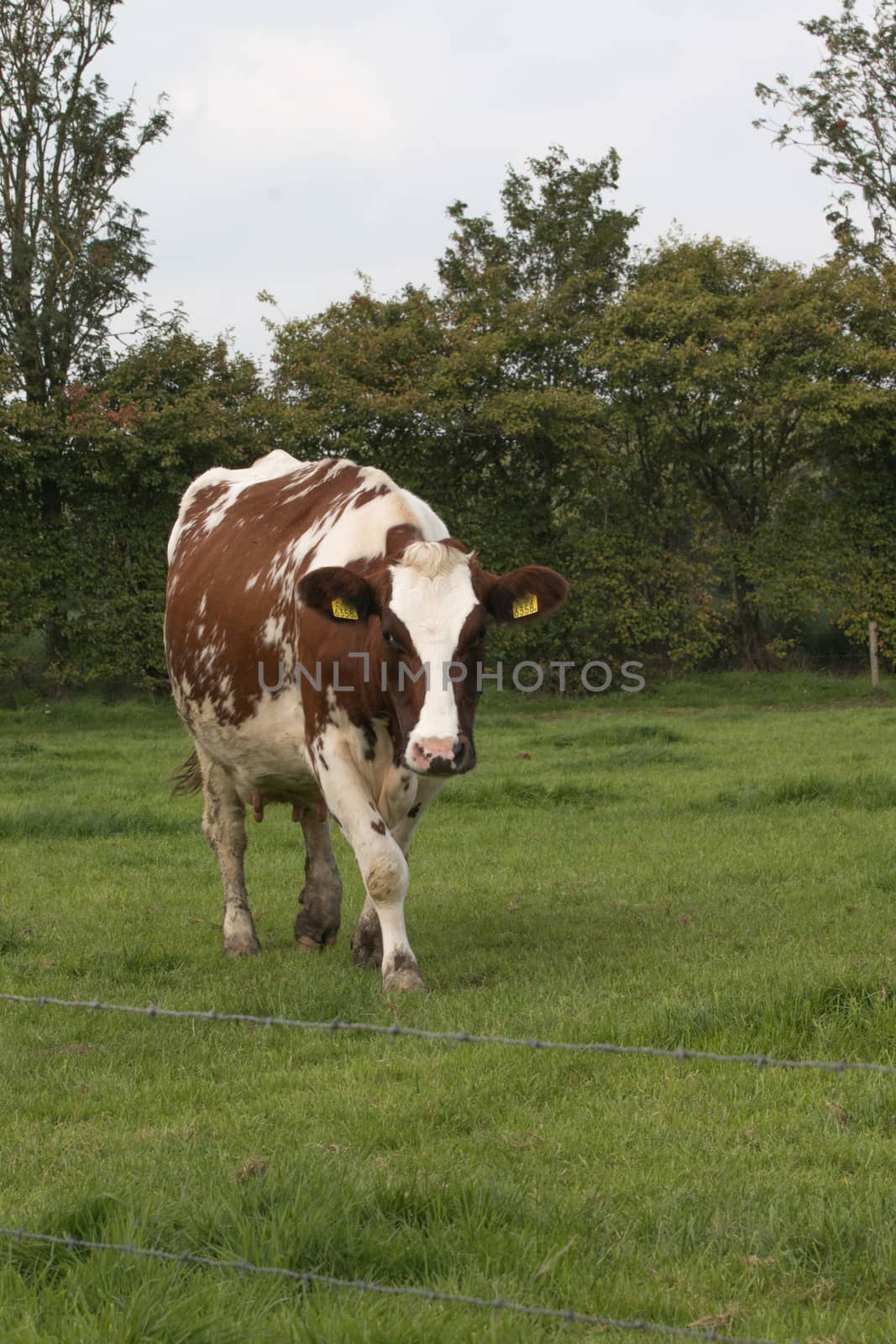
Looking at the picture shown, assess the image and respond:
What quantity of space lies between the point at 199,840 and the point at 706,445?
17.6 metres

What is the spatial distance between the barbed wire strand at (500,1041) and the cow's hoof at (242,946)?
1.42m

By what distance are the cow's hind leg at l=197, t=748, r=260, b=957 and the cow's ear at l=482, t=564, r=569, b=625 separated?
2.20m

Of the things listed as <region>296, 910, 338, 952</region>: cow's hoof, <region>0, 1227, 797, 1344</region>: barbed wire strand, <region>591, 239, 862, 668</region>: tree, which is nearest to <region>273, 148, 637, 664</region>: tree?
<region>591, 239, 862, 668</region>: tree

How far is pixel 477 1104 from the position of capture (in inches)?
179

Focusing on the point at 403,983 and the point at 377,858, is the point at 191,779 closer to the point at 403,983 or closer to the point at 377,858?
the point at 377,858

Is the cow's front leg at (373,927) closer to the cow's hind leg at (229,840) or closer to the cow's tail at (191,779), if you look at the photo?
the cow's hind leg at (229,840)

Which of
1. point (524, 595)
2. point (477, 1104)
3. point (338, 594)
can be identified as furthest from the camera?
point (524, 595)

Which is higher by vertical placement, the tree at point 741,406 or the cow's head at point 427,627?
the tree at point 741,406

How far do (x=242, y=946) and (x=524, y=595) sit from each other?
2416 mm

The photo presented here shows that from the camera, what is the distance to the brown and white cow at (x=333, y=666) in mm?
6496

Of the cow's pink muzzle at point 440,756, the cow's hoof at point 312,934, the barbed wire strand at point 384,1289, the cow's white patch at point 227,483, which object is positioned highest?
the cow's white patch at point 227,483

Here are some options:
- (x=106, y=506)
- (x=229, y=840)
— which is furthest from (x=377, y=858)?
(x=106, y=506)

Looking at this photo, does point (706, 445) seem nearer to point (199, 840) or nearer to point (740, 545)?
point (740, 545)

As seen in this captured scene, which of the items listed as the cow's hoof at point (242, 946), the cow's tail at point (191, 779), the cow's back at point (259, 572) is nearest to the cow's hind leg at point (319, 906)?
the cow's hoof at point (242, 946)
